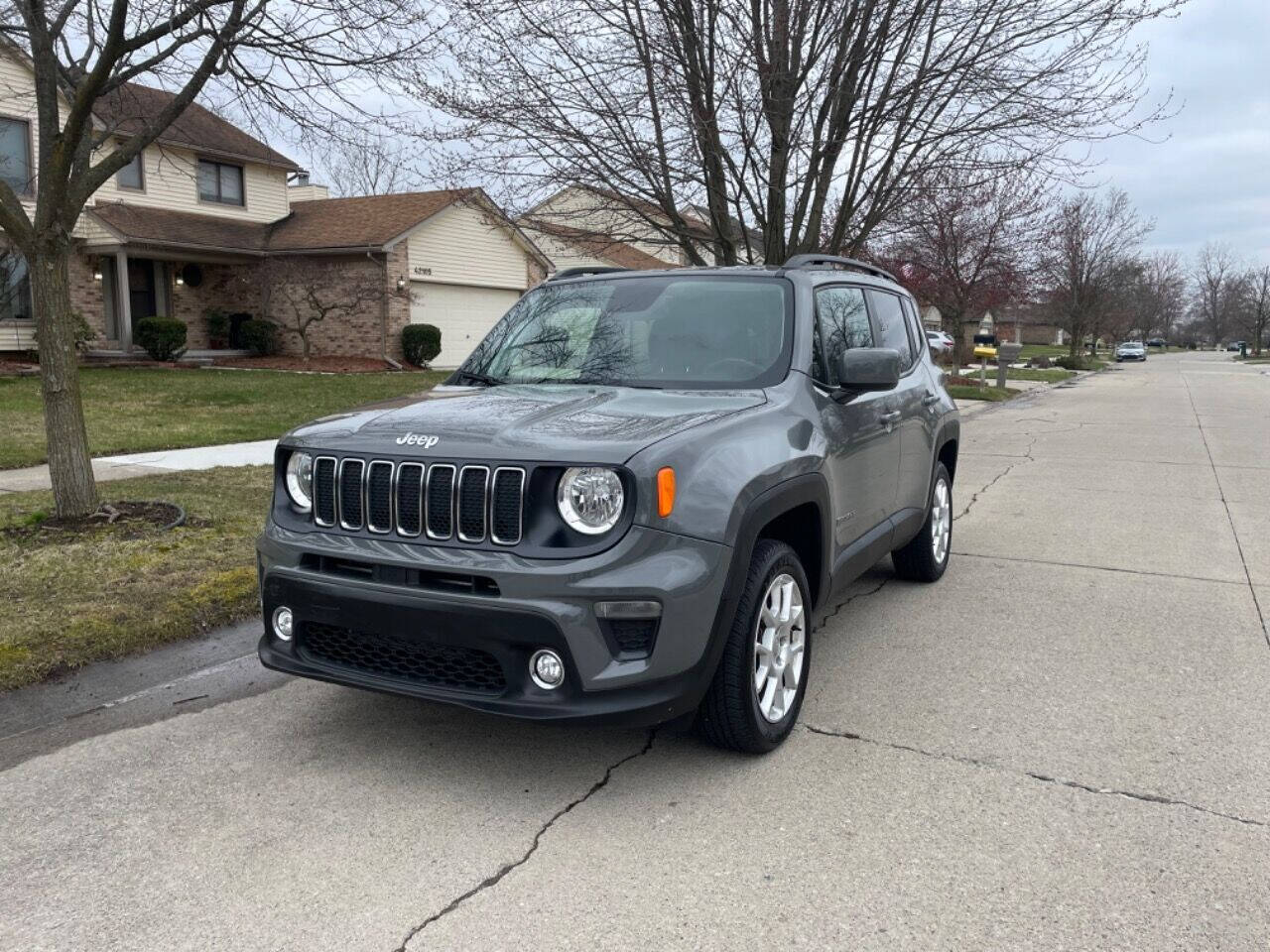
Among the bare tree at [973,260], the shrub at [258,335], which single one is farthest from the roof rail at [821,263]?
the shrub at [258,335]

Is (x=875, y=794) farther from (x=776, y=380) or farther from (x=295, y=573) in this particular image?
(x=295, y=573)

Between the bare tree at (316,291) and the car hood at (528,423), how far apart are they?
21464 millimetres

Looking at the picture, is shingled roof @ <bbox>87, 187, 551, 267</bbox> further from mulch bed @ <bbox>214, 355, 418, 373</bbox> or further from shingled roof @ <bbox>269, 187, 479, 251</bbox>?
mulch bed @ <bbox>214, 355, 418, 373</bbox>

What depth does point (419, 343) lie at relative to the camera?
2514cm

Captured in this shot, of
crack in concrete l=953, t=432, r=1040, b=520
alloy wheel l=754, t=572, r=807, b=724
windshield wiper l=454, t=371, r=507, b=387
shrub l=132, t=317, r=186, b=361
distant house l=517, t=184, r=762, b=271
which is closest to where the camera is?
alloy wheel l=754, t=572, r=807, b=724

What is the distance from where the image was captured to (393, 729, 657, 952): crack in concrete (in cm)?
270

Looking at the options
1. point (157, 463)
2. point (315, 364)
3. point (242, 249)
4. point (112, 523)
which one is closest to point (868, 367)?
point (112, 523)

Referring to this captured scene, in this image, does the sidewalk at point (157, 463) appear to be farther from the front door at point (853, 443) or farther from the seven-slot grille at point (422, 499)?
the front door at point (853, 443)

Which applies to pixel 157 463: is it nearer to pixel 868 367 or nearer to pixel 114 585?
pixel 114 585

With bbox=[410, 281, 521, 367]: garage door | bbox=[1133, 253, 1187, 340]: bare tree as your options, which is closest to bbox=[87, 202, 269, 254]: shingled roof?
bbox=[410, 281, 521, 367]: garage door

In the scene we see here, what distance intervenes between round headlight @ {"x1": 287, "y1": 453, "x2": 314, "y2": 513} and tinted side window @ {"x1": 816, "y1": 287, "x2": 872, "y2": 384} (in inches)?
88.6

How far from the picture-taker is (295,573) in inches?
139

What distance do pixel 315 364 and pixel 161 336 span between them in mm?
3361

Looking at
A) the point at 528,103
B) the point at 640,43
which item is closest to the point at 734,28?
the point at 640,43
